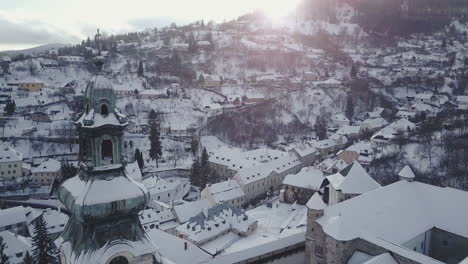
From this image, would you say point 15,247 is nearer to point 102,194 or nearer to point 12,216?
point 12,216

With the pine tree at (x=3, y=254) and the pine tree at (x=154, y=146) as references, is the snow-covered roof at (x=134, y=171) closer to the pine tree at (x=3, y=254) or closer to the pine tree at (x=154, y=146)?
the pine tree at (x=154, y=146)

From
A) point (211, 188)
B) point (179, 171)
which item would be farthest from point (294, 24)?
point (211, 188)

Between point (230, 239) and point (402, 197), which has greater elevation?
point (402, 197)

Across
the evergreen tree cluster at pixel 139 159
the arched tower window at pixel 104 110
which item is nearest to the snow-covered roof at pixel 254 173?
the evergreen tree cluster at pixel 139 159

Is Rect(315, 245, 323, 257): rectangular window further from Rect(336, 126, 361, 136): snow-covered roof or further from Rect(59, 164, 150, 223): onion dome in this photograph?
Rect(336, 126, 361, 136): snow-covered roof

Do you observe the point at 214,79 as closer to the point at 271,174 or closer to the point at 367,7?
the point at 271,174

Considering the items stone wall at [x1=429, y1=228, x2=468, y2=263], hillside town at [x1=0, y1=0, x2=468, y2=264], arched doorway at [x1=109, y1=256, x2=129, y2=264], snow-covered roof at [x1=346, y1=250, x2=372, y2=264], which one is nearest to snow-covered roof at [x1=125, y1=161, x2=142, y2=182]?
hillside town at [x1=0, y1=0, x2=468, y2=264]

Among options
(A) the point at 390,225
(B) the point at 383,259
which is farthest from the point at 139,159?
(B) the point at 383,259
